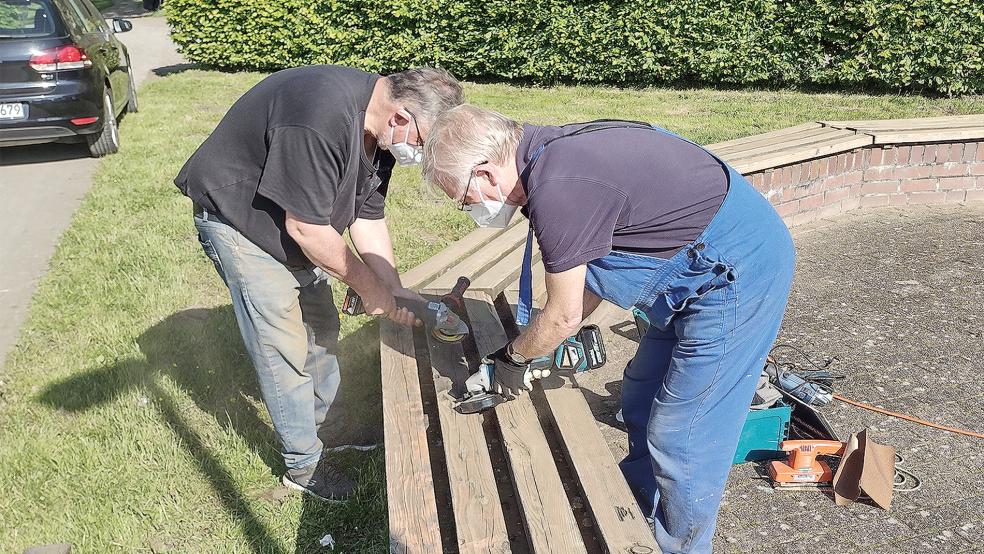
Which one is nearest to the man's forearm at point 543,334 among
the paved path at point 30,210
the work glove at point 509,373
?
the work glove at point 509,373

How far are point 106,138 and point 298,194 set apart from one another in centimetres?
644

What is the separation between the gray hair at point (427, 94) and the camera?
2615 mm

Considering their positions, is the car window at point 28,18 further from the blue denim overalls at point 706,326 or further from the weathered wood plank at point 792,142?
the blue denim overalls at point 706,326

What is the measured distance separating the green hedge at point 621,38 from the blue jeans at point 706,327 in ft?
25.6

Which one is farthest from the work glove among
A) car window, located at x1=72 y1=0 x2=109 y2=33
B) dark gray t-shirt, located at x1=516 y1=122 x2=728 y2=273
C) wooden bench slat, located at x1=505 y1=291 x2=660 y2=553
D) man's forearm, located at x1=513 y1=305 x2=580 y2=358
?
car window, located at x1=72 y1=0 x2=109 y2=33

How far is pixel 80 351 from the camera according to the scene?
14.2 ft

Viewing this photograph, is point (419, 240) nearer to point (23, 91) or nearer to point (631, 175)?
point (631, 175)

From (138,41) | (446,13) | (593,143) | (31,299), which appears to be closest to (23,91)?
(31,299)

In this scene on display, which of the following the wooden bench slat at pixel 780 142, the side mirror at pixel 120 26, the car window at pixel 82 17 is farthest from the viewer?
the side mirror at pixel 120 26

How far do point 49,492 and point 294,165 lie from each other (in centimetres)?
181

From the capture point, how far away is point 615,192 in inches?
87.2

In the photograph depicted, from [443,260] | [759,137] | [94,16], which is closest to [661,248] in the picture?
[443,260]

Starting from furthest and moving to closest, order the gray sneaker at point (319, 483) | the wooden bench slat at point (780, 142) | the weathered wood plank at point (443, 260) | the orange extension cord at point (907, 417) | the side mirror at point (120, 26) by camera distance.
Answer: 1. the side mirror at point (120, 26)
2. the wooden bench slat at point (780, 142)
3. the weathered wood plank at point (443, 260)
4. the orange extension cord at point (907, 417)
5. the gray sneaker at point (319, 483)

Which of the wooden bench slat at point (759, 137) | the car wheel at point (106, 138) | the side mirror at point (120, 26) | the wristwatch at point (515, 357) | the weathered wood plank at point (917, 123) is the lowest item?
the car wheel at point (106, 138)
